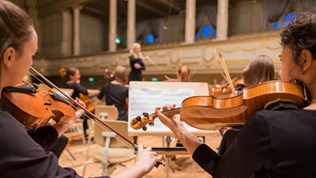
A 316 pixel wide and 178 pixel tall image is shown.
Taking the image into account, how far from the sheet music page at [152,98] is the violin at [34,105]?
0.57 meters

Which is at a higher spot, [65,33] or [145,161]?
[65,33]

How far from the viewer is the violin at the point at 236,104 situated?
37.2 inches

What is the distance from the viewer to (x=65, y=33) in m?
12.8

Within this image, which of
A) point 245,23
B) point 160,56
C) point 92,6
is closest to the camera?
point 160,56

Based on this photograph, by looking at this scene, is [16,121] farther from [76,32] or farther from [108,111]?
[76,32]

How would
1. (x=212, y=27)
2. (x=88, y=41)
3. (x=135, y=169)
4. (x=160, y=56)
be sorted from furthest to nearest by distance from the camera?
(x=88, y=41)
(x=212, y=27)
(x=160, y=56)
(x=135, y=169)

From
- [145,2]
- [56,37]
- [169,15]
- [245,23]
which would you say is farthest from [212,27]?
[56,37]

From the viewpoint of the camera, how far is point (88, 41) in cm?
1403

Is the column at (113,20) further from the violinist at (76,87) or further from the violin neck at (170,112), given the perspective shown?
the violin neck at (170,112)

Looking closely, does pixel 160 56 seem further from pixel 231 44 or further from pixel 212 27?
pixel 212 27

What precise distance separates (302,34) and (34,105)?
1294 millimetres

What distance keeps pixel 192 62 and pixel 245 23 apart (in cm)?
444

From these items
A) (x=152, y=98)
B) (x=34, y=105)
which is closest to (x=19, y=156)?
(x=34, y=105)

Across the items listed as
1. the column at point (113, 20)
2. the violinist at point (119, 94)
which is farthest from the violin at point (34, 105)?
the column at point (113, 20)
